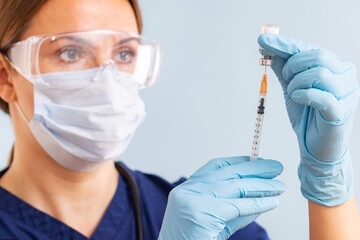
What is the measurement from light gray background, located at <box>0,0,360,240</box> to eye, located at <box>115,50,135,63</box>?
57cm

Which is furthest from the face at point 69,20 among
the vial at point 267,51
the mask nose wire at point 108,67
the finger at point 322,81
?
the finger at point 322,81

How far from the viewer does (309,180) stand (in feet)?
4.27

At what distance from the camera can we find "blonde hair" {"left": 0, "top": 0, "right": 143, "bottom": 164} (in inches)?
57.3

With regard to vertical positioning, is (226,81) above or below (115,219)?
above

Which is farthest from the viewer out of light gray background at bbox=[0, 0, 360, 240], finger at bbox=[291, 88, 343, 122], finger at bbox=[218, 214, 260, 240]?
light gray background at bbox=[0, 0, 360, 240]

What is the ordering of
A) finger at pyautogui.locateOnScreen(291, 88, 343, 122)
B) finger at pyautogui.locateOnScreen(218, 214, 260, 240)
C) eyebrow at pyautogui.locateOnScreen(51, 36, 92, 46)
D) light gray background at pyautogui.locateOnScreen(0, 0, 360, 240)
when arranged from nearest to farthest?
1. finger at pyautogui.locateOnScreen(291, 88, 343, 122)
2. finger at pyautogui.locateOnScreen(218, 214, 260, 240)
3. eyebrow at pyautogui.locateOnScreen(51, 36, 92, 46)
4. light gray background at pyautogui.locateOnScreen(0, 0, 360, 240)

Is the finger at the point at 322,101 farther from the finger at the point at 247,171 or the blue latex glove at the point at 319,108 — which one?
the finger at the point at 247,171

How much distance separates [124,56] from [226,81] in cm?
70

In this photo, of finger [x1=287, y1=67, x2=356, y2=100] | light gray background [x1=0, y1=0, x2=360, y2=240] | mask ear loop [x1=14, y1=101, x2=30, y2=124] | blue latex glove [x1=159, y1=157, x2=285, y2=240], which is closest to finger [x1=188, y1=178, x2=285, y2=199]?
blue latex glove [x1=159, y1=157, x2=285, y2=240]

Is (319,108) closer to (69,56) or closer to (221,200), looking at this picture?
(221,200)

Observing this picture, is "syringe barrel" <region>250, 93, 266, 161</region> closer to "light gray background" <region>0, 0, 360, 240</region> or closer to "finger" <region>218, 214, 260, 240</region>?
"finger" <region>218, 214, 260, 240</region>

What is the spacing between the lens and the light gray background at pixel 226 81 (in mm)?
2039

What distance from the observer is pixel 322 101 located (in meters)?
1.14

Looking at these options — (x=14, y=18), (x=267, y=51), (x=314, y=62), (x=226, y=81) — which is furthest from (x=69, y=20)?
(x=226, y=81)
